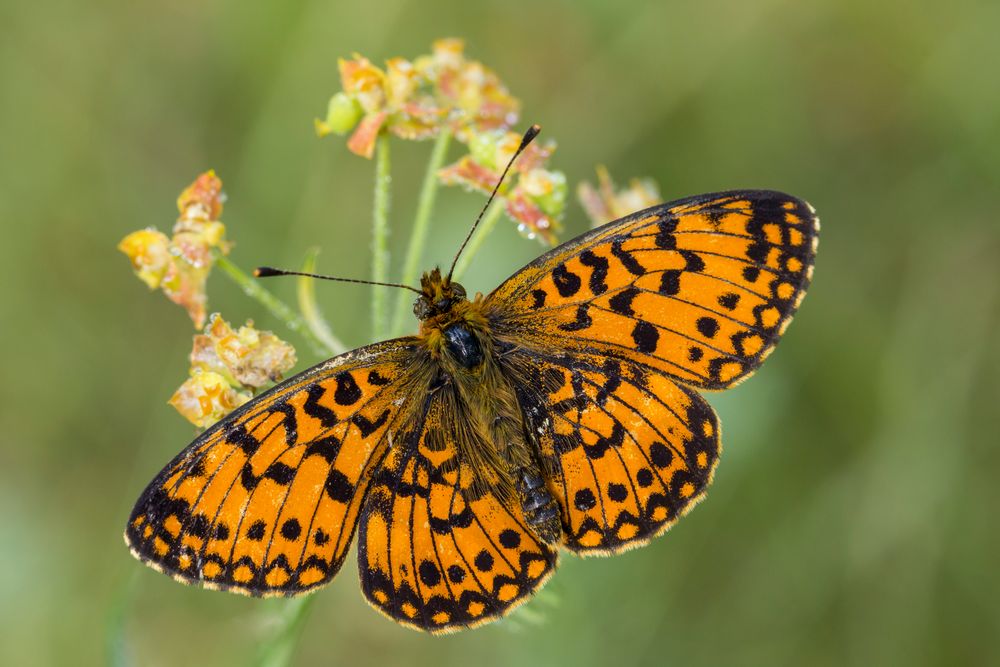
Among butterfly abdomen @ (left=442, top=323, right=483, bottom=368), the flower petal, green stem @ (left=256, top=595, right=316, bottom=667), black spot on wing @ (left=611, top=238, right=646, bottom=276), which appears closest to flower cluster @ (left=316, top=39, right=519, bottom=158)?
the flower petal

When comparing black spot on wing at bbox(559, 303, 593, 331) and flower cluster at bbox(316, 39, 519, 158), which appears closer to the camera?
black spot on wing at bbox(559, 303, 593, 331)

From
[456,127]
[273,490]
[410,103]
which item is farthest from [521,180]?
[273,490]

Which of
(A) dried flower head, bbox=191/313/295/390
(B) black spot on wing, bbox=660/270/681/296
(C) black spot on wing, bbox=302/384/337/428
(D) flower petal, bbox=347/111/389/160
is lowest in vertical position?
(C) black spot on wing, bbox=302/384/337/428

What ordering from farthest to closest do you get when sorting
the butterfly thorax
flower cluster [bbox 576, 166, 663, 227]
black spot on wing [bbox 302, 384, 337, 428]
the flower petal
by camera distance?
1. flower cluster [bbox 576, 166, 663, 227]
2. the flower petal
3. the butterfly thorax
4. black spot on wing [bbox 302, 384, 337, 428]

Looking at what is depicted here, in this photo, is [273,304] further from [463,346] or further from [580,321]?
[580,321]

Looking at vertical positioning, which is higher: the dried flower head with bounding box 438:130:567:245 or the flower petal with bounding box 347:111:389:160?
the flower petal with bounding box 347:111:389:160

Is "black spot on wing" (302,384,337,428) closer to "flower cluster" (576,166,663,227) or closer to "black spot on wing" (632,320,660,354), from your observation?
"black spot on wing" (632,320,660,354)

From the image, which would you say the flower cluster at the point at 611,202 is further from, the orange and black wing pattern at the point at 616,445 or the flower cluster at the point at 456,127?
the orange and black wing pattern at the point at 616,445
